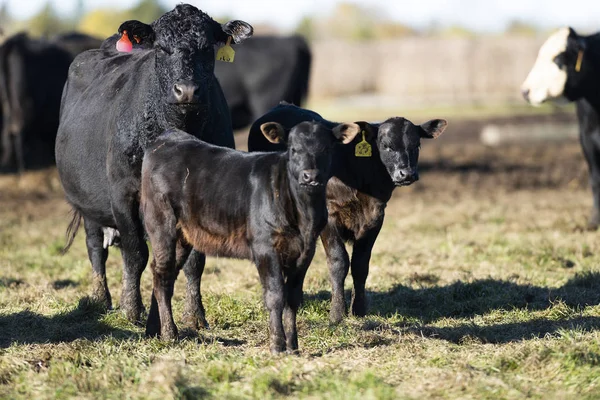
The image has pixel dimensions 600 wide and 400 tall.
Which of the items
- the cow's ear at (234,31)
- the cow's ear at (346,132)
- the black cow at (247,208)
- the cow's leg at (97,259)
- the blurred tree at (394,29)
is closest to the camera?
the black cow at (247,208)

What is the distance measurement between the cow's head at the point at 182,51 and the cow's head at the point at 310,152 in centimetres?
103

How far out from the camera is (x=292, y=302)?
19.6 ft

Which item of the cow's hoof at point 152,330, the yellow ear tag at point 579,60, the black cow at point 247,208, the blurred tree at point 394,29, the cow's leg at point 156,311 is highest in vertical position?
the blurred tree at point 394,29

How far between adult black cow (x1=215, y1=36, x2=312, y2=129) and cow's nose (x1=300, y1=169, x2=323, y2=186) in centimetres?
1210

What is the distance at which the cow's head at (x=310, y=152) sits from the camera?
5.53 metres

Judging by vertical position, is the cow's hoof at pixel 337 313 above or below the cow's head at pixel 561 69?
below

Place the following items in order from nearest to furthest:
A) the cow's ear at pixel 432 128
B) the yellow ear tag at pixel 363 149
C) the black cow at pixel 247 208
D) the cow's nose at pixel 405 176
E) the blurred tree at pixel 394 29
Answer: the black cow at pixel 247 208 → the cow's nose at pixel 405 176 → the yellow ear tag at pixel 363 149 → the cow's ear at pixel 432 128 → the blurred tree at pixel 394 29

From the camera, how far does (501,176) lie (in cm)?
1697

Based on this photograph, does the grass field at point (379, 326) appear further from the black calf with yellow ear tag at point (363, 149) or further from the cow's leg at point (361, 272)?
the black calf with yellow ear tag at point (363, 149)

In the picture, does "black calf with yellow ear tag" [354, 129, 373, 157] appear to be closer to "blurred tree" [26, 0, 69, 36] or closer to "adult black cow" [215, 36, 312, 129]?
"adult black cow" [215, 36, 312, 129]

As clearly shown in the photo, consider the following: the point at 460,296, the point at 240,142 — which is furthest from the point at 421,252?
the point at 240,142

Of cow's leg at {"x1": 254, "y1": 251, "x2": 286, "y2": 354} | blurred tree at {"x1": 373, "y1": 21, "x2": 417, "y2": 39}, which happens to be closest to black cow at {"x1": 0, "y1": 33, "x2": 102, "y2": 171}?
cow's leg at {"x1": 254, "y1": 251, "x2": 286, "y2": 354}

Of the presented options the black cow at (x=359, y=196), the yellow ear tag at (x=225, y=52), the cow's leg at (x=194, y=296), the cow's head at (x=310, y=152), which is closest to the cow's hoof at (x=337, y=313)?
the black cow at (x=359, y=196)

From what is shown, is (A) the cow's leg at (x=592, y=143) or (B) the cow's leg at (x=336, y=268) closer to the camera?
(B) the cow's leg at (x=336, y=268)
